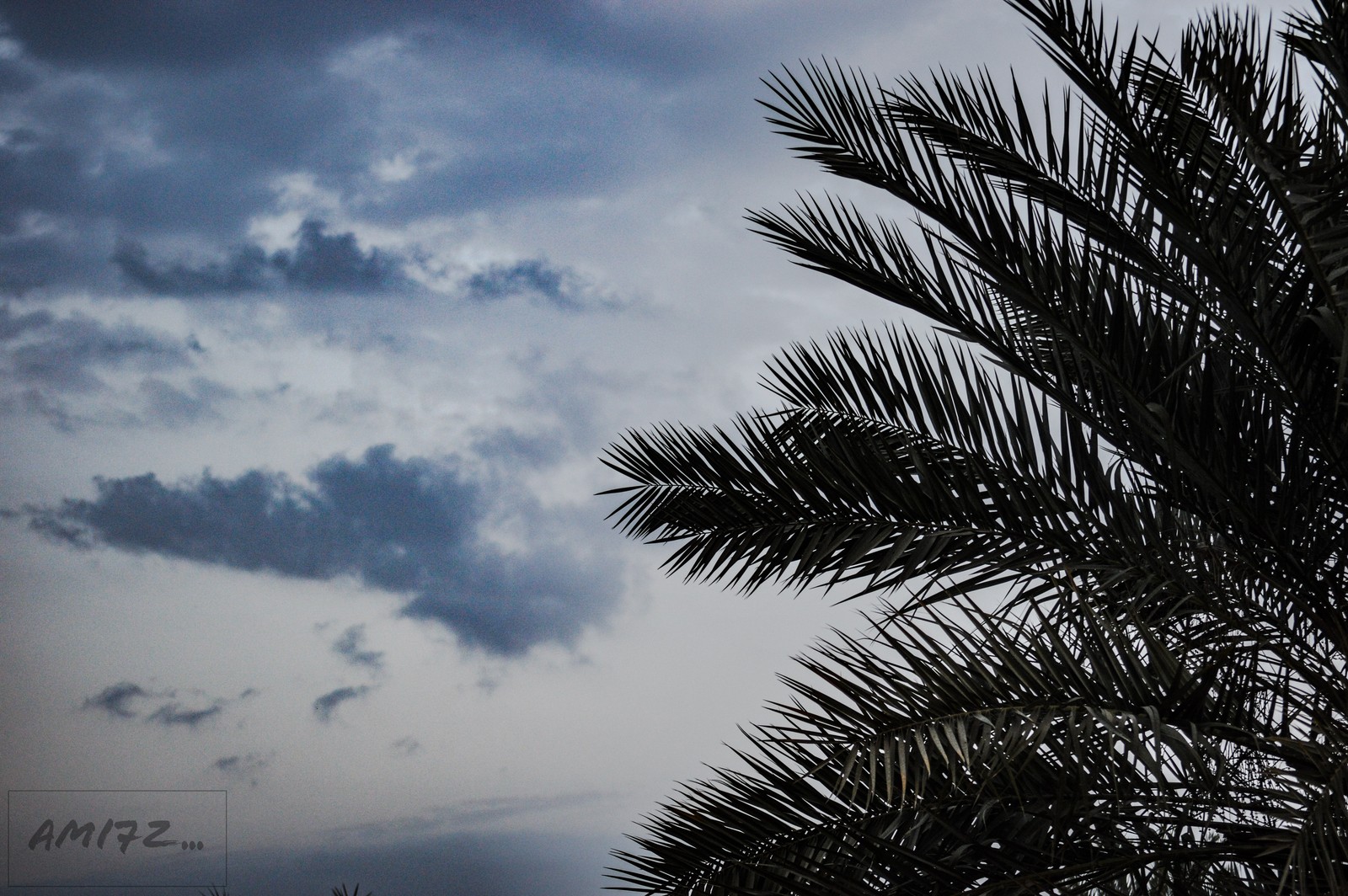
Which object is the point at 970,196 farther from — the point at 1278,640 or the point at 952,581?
the point at 1278,640

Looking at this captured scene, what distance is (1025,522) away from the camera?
156 inches

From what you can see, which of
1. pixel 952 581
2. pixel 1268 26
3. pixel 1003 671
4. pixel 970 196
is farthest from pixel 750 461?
pixel 1268 26

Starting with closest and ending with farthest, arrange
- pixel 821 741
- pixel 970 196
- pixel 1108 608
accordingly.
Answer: pixel 821 741, pixel 1108 608, pixel 970 196

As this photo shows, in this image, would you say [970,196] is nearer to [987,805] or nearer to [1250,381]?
[1250,381]

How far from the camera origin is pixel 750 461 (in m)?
4.48

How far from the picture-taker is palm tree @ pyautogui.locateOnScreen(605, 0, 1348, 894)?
9.61 ft

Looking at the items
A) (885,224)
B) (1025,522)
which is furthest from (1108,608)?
(885,224)

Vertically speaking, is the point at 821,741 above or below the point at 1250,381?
below

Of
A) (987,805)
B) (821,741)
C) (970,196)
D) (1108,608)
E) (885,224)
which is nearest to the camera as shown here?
(821,741)

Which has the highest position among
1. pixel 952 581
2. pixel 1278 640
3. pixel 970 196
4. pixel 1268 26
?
pixel 1268 26

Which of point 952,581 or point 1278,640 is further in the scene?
point 952,581

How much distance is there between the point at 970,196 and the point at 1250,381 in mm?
1201

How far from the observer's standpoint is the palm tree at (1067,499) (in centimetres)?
293

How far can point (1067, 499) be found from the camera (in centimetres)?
397
